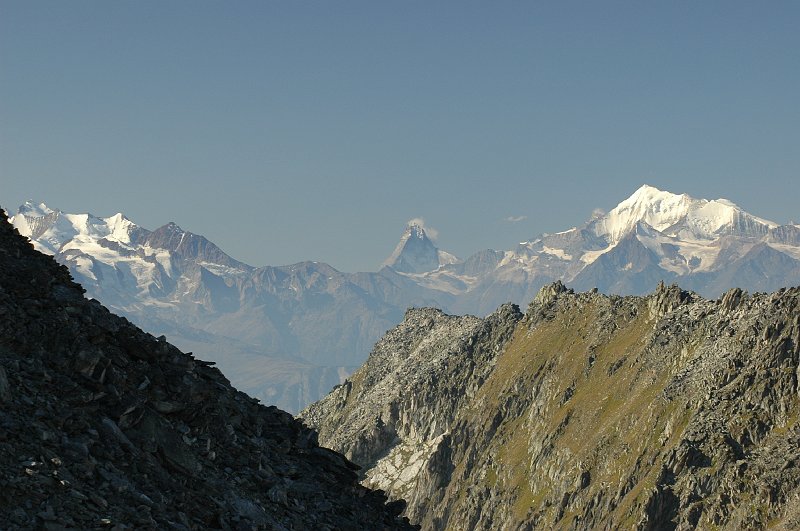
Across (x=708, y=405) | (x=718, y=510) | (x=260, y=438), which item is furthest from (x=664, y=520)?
(x=260, y=438)

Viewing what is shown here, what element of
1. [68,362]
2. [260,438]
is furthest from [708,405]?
[68,362]

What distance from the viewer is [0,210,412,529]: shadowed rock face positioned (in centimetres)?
3005

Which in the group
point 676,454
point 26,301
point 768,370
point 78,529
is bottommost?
point 78,529

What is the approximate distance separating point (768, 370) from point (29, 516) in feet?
551

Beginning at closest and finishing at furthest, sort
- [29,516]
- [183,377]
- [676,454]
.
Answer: [29,516], [183,377], [676,454]

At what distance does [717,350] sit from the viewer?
197250 millimetres

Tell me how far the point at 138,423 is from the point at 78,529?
9763 millimetres

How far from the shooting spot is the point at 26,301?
131 ft

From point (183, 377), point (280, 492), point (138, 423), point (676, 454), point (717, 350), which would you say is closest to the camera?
point (138, 423)

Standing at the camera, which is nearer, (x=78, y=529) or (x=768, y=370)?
(x=78, y=529)

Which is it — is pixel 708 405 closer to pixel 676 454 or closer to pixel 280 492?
pixel 676 454

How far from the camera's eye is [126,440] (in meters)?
35.4

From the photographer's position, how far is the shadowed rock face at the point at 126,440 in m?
30.0

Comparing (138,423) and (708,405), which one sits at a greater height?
(708,405)
